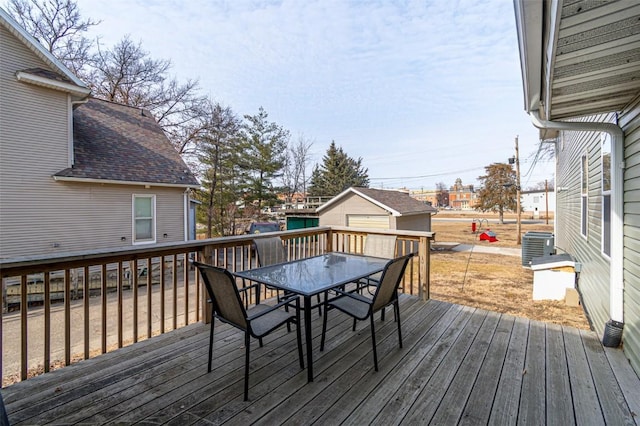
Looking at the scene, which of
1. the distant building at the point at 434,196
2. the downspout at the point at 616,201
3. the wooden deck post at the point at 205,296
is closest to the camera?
the downspout at the point at 616,201

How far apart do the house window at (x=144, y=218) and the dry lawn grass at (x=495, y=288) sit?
820cm

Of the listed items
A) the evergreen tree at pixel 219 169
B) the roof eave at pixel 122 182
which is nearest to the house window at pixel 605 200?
the roof eave at pixel 122 182

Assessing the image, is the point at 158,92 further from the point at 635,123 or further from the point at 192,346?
the point at 635,123

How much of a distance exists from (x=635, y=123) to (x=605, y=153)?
1218mm

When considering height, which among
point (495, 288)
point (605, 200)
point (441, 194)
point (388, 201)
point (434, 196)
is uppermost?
point (441, 194)

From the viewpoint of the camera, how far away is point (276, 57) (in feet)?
28.5

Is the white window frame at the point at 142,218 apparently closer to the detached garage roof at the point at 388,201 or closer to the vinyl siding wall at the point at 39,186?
the vinyl siding wall at the point at 39,186

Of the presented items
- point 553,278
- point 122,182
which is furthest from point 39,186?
point 553,278

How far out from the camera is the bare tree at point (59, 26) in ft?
36.5

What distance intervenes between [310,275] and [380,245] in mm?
1453

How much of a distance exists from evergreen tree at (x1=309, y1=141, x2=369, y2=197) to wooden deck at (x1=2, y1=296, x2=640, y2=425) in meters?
24.5

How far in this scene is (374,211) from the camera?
43.2 feet

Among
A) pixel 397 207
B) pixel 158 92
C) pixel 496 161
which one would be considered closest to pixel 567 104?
pixel 397 207

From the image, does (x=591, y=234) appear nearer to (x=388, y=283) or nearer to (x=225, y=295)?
(x=388, y=283)
